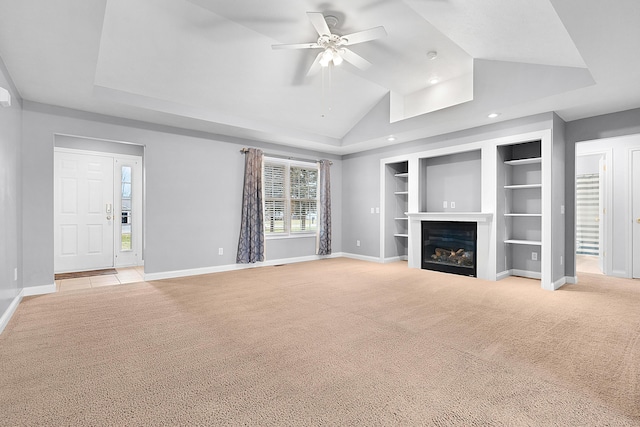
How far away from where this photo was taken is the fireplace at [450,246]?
538cm

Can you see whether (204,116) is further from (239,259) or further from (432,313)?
(432,313)

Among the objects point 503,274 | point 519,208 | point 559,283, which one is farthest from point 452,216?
point 559,283

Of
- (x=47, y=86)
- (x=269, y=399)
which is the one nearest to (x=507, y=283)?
(x=269, y=399)

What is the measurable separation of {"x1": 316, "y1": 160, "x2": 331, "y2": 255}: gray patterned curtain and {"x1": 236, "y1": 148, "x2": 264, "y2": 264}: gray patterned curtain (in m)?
1.52

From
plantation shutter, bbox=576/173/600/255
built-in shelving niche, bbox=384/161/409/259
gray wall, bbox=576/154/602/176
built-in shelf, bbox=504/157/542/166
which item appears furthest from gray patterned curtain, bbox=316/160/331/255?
plantation shutter, bbox=576/173/600/255

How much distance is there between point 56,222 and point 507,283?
7.69m

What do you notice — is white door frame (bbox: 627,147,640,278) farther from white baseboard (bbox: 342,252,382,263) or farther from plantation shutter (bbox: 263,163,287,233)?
plantation shutter (bbox: 263,163,287,233)

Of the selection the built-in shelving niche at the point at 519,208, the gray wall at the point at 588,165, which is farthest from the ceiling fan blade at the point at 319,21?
the gray wall at the point at 588,165

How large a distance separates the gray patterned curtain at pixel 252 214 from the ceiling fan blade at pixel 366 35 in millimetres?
3198

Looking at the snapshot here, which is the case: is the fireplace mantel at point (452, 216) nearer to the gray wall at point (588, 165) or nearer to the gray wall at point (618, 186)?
the gray wall at point (618, 186)

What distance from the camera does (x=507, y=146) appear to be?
5.28 meters

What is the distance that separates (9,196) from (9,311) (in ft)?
3.93

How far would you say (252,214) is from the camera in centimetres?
599

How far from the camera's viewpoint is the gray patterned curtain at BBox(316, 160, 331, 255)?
718cm
